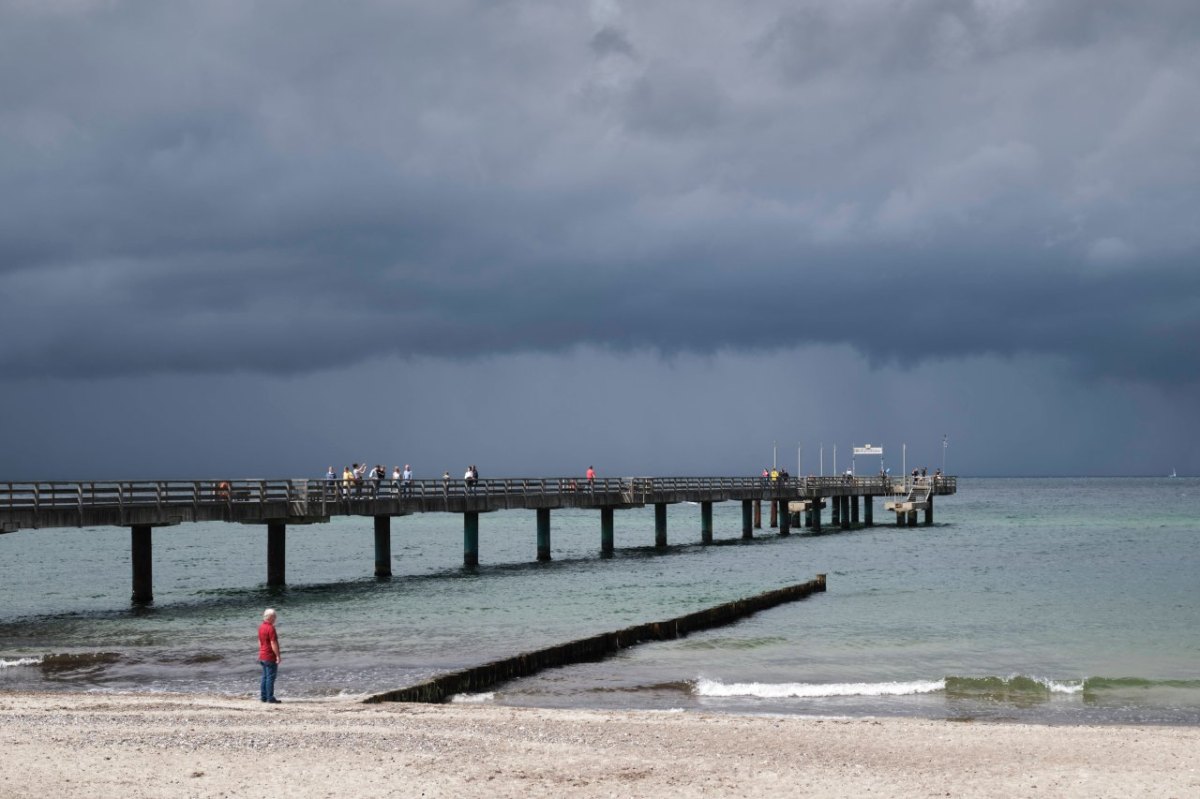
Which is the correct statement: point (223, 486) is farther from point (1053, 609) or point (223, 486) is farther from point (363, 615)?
point (1053, 609)

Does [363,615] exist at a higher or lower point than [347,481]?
lower

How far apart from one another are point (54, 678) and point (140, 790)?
13.0m

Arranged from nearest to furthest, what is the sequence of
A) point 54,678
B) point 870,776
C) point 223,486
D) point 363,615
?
point 870,776, point 54,678, point 363,615, point 223,486

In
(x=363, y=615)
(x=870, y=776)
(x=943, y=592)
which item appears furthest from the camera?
(x=943, y=592)

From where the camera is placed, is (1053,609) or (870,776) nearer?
(870,776)

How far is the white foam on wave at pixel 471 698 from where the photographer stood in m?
20.8

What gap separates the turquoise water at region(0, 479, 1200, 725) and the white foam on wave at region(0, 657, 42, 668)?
5 cm

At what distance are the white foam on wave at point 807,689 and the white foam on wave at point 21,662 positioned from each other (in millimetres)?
14482

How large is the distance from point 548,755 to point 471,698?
20.4 ft

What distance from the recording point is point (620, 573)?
4981 cm

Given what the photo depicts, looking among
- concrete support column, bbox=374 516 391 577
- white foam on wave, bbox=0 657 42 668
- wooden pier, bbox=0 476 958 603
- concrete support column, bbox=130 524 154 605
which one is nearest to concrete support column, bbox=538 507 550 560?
wooden pier, bbox=0 476 958 603

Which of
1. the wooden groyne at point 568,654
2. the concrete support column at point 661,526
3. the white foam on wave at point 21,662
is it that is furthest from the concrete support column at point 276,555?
the concrete support column at point 661,526

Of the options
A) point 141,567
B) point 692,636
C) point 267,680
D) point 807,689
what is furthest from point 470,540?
point 267,680

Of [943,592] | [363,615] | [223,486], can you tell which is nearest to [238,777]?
[363,615]
